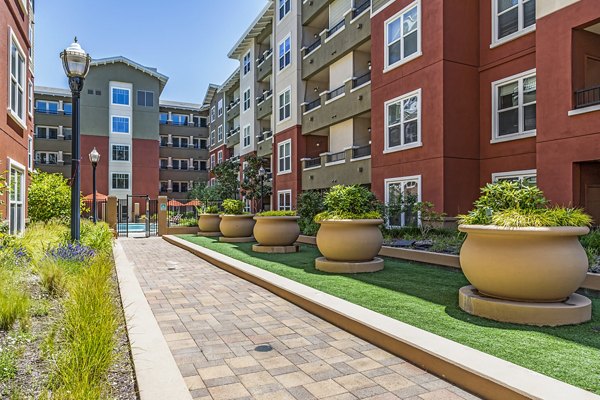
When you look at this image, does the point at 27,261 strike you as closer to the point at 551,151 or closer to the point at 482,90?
the point at 551,151

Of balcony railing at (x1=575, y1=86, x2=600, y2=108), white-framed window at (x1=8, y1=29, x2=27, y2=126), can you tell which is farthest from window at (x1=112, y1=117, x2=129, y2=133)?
balcony railing at (x1=575, y1=86, x2=600, y2=108)

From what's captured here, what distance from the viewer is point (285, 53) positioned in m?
28.2

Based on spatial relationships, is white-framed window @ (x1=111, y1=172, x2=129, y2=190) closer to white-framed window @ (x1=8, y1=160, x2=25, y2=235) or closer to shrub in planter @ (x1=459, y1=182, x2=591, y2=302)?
white-framed window @ (x1=8, y1=160, x2=25, y2=235)

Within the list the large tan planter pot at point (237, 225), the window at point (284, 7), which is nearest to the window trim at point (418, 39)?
the large tan planter pot at point (237, 225)

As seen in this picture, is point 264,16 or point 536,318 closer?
point 536,318

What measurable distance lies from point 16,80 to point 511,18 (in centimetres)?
1626

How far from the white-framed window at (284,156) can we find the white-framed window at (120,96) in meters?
26.6

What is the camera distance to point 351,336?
16.7 ft

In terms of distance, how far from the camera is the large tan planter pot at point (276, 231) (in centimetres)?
1260

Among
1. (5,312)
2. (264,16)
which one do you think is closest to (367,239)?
(5,312)

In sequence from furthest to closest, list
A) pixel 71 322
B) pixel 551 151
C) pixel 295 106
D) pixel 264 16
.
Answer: pixel 264 16 → pixel 295 106 → pixel 551 151 → pixel 71 322

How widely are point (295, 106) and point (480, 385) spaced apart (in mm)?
24439

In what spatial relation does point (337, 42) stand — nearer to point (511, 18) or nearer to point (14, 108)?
point (511, 18)

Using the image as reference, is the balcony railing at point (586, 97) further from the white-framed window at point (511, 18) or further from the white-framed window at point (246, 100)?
the white-framed window at point (246, 100)
